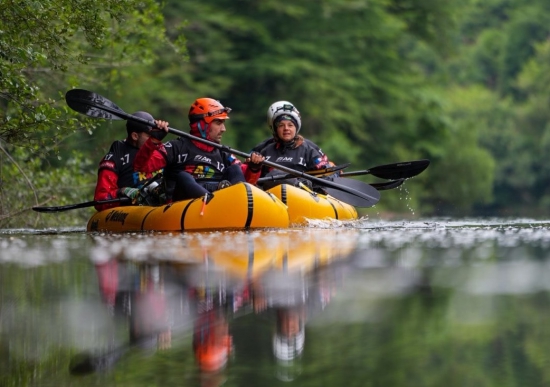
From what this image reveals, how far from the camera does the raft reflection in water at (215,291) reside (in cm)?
538

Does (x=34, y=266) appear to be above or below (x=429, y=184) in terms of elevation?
below

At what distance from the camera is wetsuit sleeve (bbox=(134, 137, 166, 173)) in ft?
48.6

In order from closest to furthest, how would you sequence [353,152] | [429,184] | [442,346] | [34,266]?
[442,346] → [34,266] → [353,152] → [429,184]

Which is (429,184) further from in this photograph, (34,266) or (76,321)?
(76,321)

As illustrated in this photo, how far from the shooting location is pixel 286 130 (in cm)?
1725

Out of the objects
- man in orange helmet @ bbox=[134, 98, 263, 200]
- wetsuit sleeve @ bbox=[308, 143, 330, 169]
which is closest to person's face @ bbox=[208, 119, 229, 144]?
man in orange helmet @ bbox=[134, 98, 263, 200]

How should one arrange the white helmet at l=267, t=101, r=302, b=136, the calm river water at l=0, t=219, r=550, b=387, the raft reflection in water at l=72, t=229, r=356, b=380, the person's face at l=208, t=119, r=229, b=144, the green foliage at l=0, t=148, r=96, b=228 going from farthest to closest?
the white helmet at l=267, t=101, r=302, b=136, the green foliage at l=0, t=148, r=96, b=228, the person's face at l=208, t=119, r=229, b=144, the raft reflection in water at l=72, t=229, r=356, b=380, the calm river water at l=0, t=219, r=550, b=387

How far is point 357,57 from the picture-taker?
125 ft

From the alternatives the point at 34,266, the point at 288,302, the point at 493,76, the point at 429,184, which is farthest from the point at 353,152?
the point at 493,76

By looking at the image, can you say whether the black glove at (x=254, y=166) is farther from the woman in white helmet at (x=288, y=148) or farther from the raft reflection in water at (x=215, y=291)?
the raft reflection in water at (x=215, y=291)

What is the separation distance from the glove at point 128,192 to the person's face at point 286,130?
7.77 feet

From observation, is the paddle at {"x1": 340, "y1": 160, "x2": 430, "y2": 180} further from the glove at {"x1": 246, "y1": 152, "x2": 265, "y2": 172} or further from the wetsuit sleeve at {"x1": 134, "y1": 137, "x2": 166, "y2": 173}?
the wetsuit sleeve at {"x1": 134, "y1": 137, "x2": 166, "y2": 173}

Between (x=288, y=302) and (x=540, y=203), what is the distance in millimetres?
56666

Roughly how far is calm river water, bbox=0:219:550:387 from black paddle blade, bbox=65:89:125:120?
504 centimetres
